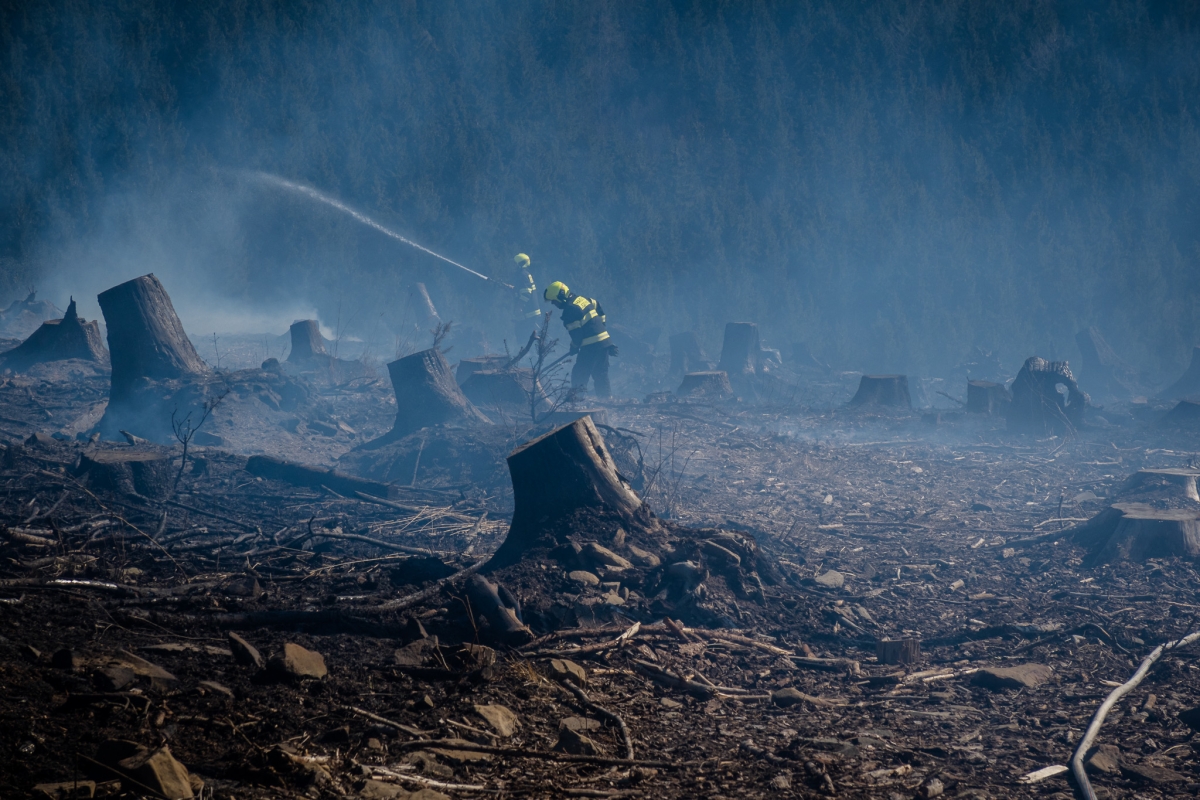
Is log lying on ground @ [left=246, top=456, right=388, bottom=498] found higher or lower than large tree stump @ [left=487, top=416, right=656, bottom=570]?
lower

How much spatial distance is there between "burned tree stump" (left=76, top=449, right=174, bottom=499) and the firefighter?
34.2 ft

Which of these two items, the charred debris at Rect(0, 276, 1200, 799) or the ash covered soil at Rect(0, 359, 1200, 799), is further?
the charred debris at Rect(0, 276, 1200, 799)

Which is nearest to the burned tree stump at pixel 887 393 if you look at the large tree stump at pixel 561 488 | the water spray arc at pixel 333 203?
the large tree stump at pixel 561 488

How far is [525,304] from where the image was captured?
26.4m

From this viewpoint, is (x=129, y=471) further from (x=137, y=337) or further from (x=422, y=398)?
(x=422, y=398)

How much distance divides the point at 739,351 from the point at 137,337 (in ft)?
52.3

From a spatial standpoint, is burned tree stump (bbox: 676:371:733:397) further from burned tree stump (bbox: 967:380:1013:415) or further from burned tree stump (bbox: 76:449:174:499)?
burned tree stump (bbox: 76:449:174:499)

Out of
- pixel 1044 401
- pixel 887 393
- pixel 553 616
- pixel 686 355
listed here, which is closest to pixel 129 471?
pixel 553 616

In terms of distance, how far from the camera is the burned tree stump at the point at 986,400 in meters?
16.5

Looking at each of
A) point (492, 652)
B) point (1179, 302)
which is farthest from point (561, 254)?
point (492, 652)

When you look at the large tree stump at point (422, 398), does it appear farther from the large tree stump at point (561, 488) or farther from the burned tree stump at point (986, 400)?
the burned tree stump at point (986, 400)

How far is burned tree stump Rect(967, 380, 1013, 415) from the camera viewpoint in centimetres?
1645

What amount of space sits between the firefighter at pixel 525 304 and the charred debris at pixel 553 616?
6.95 meters

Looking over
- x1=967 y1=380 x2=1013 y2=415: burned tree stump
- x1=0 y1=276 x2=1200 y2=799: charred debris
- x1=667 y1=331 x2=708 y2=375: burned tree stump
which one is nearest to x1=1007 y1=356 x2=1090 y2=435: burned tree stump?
x1=967 y1=380 x2=1013 y2=415: burned tree stump
